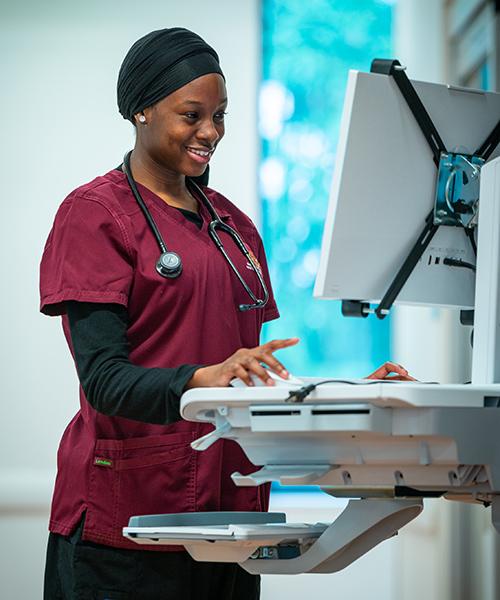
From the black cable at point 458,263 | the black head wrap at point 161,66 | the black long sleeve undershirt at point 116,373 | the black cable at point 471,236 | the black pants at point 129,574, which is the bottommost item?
the black pants at point 129,574

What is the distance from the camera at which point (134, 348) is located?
5.03 ft

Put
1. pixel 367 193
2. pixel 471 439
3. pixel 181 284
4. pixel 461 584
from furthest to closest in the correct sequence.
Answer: pixel 461 584
pixel 181 284
pixel 367 193
pixel 471 439

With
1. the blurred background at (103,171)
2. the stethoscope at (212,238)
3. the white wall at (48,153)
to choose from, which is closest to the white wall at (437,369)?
the blurred background at (103,171)

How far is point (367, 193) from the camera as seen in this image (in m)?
1.38

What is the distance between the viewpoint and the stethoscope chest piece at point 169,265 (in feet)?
4.97

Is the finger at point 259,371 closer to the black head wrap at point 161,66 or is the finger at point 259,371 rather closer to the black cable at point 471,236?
the black cable at point 471,236

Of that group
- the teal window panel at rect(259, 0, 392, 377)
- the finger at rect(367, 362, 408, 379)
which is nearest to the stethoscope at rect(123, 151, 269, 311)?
the finger at rect(367, 362, 408, 379)

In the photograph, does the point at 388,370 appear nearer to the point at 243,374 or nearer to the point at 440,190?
the point at 440,190

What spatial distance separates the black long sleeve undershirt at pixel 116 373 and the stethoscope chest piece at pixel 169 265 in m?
0.08

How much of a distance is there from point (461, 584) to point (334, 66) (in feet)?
6.11

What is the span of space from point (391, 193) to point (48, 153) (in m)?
2.04

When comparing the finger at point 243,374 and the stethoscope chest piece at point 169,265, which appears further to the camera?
the stethoscope chest piece at point 169,265

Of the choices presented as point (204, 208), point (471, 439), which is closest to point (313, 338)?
point (204, 208)

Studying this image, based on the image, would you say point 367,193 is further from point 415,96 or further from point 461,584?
point 461,584
